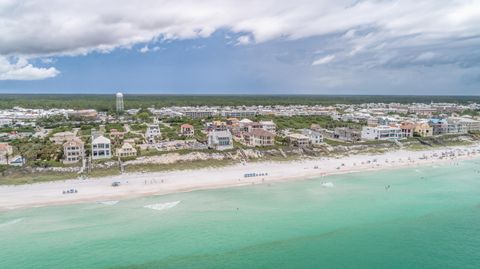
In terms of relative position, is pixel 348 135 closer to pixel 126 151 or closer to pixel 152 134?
pixel 152 134

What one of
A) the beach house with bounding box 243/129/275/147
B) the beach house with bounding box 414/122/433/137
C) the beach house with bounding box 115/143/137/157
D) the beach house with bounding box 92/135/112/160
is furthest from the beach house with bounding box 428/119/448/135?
the beach house with bounding box 92/135/112/160

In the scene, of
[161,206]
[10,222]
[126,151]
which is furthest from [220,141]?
[10,222]

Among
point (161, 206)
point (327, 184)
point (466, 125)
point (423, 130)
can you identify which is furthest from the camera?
point (466, 125)

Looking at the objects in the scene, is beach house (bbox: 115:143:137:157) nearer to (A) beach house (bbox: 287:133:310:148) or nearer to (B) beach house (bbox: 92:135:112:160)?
(B) beach house (bbox: 92:135:112:160)

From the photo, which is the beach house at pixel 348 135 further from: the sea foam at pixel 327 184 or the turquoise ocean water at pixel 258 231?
the turquoise ocean water at pixel 258 231

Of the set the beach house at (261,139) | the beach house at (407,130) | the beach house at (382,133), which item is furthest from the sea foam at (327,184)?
the beach house at (407,130)

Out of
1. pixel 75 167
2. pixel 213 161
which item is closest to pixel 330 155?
pixel 213 161
